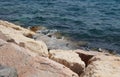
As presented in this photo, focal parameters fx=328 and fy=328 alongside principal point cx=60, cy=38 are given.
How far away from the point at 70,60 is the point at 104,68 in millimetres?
1069

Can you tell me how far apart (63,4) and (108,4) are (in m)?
2.96

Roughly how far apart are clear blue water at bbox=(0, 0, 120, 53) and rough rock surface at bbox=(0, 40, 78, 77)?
19.6 feet

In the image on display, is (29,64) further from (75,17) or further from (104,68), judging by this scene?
(75,17)

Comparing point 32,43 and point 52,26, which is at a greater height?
point 32,43

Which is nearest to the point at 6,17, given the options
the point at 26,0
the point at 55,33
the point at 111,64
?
the point at 55,33

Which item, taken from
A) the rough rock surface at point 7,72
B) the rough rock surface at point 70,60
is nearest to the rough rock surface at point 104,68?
the rough rock surface at point 70,60

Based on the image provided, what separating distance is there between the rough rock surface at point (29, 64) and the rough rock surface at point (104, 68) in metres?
0.44

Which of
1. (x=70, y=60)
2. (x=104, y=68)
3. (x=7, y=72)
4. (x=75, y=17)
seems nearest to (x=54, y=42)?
(x=70, y=60)

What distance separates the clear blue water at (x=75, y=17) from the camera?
45.1 feet

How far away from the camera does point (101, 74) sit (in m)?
6.55

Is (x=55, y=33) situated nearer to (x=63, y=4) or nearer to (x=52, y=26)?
(x=52, y=26)

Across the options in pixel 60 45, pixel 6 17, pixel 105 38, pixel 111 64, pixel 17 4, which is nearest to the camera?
pixel 111 64

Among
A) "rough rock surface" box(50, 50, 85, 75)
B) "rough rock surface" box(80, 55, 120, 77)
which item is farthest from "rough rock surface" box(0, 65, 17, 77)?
"rough rock surface" box(50, 50, 85, 75)

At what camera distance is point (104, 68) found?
6898mm
